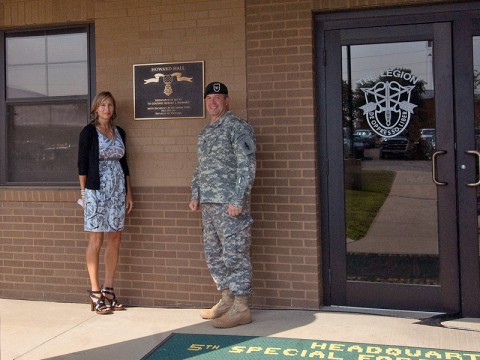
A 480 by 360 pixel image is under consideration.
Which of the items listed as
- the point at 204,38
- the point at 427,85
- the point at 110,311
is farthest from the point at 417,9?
the point at 110,311

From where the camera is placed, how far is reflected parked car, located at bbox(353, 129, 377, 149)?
4801 millimetres

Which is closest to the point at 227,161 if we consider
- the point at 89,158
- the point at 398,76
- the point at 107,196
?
the point at 107,196

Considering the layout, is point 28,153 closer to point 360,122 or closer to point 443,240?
point 360,122

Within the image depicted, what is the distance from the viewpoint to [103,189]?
4.93 metres

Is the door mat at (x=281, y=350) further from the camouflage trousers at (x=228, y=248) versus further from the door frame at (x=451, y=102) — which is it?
the door frame at (x=451, y=102)

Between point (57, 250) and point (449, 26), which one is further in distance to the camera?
point (57, 250)

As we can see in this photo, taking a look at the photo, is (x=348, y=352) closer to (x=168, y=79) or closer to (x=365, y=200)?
(x=365, y=200)

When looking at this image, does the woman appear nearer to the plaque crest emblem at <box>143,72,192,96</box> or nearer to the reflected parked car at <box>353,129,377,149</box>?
the plaque crest emblem at <box>143,72,192,96</box>

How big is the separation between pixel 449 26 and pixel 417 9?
0.95ft

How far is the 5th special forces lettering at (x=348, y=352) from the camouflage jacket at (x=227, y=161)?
1.07 metres

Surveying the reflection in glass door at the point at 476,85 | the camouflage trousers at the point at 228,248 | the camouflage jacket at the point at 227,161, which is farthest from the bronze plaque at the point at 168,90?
the reflection in glass door at the point at 476,85

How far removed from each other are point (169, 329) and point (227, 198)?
113cm

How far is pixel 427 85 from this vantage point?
4688 mm

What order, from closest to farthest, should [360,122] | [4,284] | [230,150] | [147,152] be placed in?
[230,150] < [360,122] < [147,152] < [4,284]
